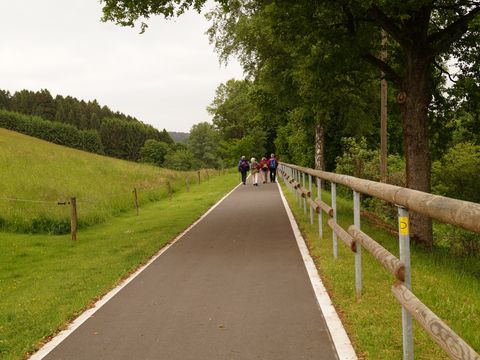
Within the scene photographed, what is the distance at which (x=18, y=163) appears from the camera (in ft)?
104

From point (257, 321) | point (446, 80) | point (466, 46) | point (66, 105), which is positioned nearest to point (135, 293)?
point (257, 321)

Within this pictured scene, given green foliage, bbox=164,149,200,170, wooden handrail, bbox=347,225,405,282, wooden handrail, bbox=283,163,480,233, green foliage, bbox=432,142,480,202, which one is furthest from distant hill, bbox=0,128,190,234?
green foliage, bbox=164,149,200,170

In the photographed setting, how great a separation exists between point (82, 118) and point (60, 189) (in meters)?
135

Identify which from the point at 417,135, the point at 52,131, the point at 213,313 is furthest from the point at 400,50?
the point at 52,131

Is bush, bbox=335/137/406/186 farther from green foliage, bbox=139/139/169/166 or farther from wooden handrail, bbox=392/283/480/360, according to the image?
green foliage, bbox=139/139/169/166

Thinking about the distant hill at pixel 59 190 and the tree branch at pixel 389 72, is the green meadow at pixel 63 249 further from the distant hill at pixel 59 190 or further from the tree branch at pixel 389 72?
the tree branch at pixel 389 72

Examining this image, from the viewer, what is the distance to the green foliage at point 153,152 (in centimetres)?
14400

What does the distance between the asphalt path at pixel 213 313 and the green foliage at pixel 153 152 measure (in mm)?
136962

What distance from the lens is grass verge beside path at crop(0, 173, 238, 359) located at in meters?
5.68

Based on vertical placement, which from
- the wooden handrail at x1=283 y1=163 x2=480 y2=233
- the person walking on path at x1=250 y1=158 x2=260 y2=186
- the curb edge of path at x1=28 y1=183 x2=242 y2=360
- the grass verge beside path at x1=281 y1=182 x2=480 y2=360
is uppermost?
the wooden handrail at x1=283 y1=163 x2=480 y2=233

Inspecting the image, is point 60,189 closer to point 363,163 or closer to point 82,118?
point 363,163

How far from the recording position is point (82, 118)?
14912 cm

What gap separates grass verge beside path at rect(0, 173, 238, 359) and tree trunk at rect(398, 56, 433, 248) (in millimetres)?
5859

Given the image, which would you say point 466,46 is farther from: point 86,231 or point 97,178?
point 97,178
